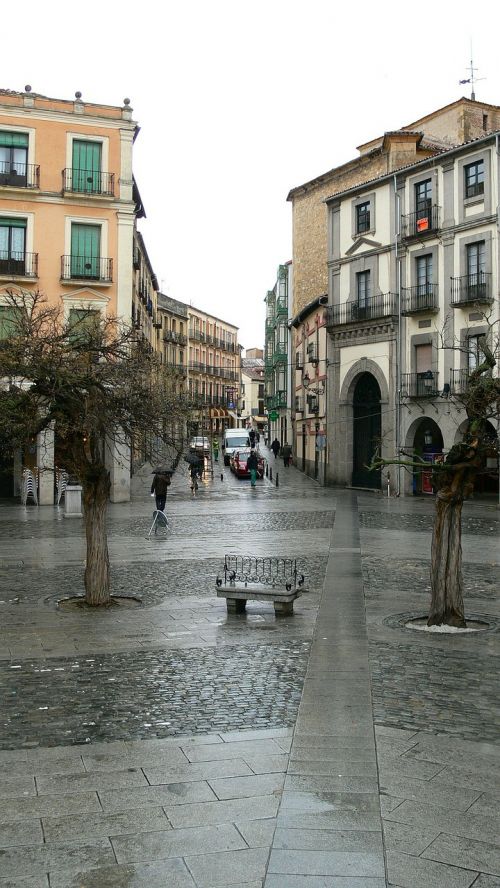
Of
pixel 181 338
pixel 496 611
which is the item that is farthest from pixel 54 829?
pixel 181 338

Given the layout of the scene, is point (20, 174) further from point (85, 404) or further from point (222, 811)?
point (222, 811)

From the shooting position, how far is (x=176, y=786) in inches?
216

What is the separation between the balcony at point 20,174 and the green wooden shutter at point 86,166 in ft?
4.61

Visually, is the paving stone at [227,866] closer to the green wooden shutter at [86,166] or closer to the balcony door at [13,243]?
the balcony door at [13,243]

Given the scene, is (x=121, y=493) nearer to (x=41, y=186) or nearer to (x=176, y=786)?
(x=41, y=186)

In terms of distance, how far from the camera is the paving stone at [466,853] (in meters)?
4.40

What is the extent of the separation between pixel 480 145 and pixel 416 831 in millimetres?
30684

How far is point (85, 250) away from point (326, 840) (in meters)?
29.4

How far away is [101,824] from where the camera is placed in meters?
4.92

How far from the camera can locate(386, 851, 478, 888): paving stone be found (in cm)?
421

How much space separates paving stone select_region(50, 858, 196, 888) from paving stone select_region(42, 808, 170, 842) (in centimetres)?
40

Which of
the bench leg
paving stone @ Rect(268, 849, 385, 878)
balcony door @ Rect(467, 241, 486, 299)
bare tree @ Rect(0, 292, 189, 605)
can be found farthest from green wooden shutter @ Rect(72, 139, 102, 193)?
paving stone @ Rect(268, 849, 385, 878)

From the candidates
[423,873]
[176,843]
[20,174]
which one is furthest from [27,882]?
[20,174]

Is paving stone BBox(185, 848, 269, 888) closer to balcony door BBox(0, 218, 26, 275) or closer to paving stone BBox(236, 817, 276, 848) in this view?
paving stone BBox(236, 817, 276, 848)
